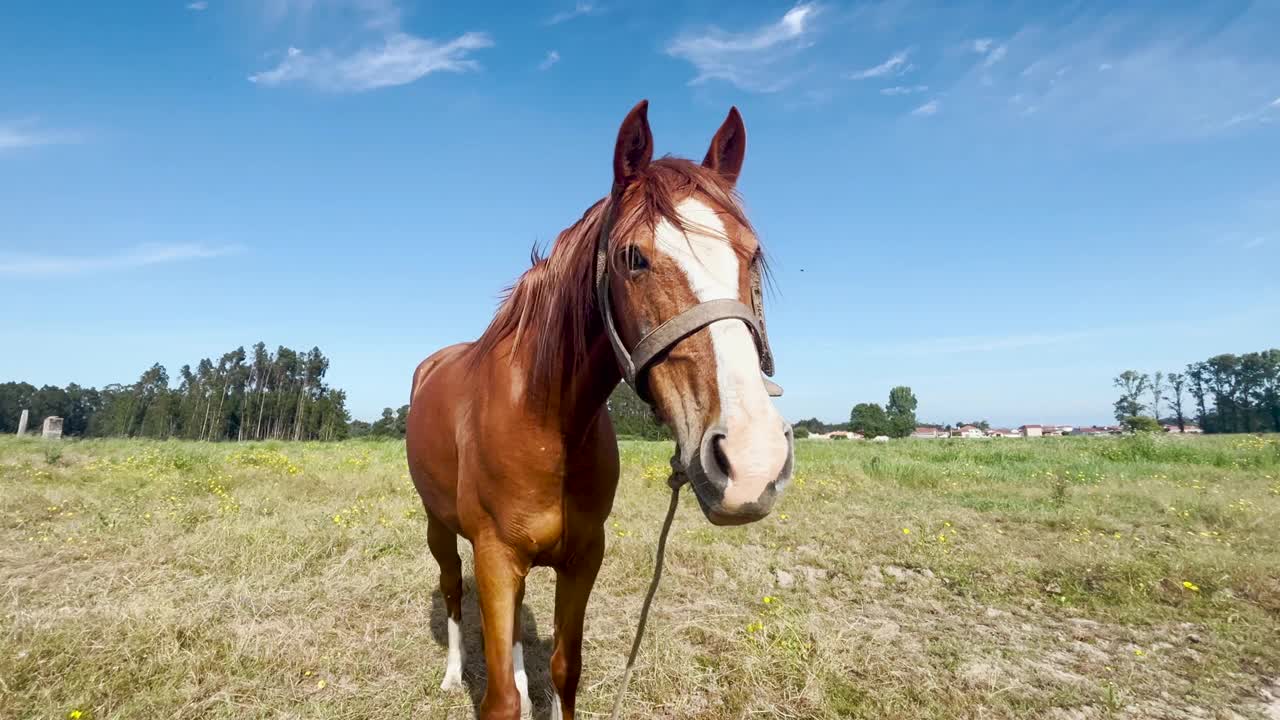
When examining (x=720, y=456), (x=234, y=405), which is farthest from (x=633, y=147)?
(x=234, y=405)

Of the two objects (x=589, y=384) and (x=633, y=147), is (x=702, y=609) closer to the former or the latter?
(x=589, y=384)

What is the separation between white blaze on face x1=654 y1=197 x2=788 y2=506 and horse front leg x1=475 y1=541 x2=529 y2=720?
120cm

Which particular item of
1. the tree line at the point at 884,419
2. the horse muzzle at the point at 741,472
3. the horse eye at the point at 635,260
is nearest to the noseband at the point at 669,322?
the horse eye at the point at 635,260

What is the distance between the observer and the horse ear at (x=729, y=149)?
221cm

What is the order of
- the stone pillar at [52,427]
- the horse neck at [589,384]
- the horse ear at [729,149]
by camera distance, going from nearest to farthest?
the horse neck at [589,384] → the horse ear at [729,149] → the stone pillar at [52,427]

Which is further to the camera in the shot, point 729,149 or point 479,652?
point 479,652

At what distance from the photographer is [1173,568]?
548 centimetres

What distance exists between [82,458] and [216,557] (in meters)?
12.7

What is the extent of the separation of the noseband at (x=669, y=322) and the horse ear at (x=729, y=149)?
0.54 meters

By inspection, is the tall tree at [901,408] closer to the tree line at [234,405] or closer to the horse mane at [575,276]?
the tree line at [234,405]

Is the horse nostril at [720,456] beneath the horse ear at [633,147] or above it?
beneath

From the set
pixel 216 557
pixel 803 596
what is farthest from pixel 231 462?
pixel 803 596

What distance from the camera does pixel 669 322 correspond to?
1551mm

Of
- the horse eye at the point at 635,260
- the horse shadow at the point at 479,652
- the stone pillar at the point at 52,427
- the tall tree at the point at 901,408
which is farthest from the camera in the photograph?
the tall tree at the point at 901,408
